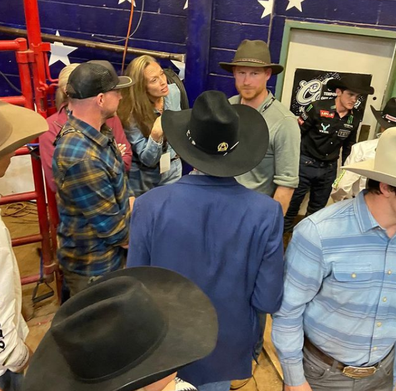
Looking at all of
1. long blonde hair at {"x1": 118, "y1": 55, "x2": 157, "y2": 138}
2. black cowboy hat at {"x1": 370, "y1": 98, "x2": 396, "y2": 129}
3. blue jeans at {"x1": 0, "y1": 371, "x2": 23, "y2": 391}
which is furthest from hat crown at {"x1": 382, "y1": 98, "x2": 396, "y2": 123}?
blue jeans at {"x1": 0, "y1": 371, "x2": 23, "y2": 391}

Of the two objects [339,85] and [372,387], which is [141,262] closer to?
[372,387]

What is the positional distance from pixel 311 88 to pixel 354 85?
1.57 feet

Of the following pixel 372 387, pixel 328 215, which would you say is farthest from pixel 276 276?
pixel 372 387

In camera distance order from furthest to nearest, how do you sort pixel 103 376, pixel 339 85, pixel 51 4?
1. pixel 51 4
2. pixel 339 85
3. pixel 103 376

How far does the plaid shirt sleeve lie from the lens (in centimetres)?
204

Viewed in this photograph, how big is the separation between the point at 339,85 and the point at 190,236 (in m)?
2.78

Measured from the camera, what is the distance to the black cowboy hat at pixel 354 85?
3.62 m

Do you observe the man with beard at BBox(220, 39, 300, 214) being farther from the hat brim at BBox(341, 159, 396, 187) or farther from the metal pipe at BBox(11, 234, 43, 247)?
the metal pipe at BBox(11, 234, 43, 247)

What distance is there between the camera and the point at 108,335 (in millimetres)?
925

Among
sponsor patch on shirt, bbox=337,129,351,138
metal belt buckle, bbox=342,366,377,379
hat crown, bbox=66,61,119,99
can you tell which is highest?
hat crown, bbox=66,61,119,99

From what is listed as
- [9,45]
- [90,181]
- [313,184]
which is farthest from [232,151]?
[313,184]

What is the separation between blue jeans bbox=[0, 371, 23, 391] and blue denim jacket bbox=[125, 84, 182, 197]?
1.54 m

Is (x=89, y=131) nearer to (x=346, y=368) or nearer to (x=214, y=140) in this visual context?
(x=214, y=140)

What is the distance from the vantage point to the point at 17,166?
14.9 ft
